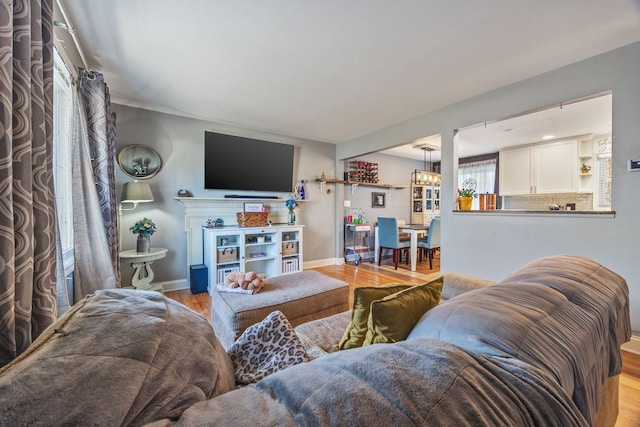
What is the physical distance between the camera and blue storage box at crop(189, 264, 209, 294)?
10.8 ft

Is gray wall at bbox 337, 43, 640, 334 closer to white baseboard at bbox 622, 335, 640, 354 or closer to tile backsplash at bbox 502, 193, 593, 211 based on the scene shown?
white baseboard at bbox 622, 335, 640, 354

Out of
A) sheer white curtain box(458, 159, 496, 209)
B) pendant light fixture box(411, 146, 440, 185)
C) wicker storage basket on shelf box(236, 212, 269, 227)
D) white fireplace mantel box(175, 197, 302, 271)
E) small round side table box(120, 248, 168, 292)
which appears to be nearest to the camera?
small round side table box(120, 248, 168, 292)

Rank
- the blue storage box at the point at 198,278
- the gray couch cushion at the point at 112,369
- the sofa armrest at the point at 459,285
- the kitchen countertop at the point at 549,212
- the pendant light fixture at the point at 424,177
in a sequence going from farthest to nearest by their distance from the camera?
the pendant light fixture at the point at 424,177, the blue storage box at the point at 198,278, the kitchen countertop at the point at 549,212, the sofa armrest at the point at 459,285, the gray couch cushion at the point at 112,369

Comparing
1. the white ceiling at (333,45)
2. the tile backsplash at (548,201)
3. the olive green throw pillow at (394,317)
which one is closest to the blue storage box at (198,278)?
the white ceiling at (333,45)

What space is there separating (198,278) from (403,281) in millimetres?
2873

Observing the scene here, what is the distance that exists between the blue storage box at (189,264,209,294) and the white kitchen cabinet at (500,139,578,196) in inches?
223

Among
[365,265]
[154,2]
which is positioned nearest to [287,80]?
[154,2]

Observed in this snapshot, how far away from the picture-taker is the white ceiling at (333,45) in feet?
5.39

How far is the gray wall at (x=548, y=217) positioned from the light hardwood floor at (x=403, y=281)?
0.51 metres

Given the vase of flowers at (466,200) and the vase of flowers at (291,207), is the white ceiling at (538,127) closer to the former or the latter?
the vase of flowers at (466,200)

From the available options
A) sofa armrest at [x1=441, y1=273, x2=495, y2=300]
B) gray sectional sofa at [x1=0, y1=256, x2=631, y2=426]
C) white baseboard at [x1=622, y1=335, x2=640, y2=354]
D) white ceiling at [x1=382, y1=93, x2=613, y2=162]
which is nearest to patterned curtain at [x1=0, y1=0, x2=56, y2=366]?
gray sectional sofa at [x1=0, y1=256, x2=631, y2=426]

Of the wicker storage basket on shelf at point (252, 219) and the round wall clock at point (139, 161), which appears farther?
the wicker storage basket on shelf at point (252, 219)

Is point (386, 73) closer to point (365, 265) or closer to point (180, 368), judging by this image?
point (180, 368)

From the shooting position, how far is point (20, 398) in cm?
36
